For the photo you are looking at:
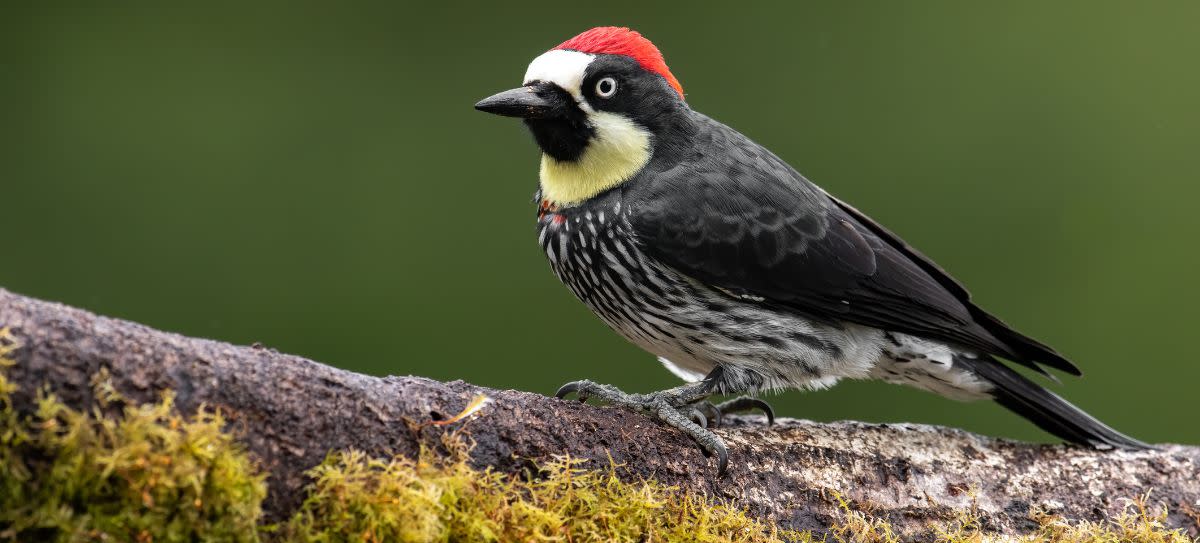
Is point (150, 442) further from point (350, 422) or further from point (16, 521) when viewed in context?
point (350, 422)

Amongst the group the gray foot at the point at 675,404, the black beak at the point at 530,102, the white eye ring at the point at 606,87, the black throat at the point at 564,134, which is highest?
the white eye ring at the point at 606,87

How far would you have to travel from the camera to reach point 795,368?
131 inches

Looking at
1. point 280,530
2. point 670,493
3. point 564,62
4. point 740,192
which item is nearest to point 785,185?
point 740,192

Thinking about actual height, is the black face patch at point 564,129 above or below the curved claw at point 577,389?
above

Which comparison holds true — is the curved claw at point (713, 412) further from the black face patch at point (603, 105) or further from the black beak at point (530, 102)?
the black beak at point (530, 102)

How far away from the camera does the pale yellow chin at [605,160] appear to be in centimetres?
337

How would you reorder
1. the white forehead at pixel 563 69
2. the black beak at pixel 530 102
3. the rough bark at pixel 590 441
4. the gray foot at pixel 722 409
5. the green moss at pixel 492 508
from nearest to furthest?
1. the rough bark at pixel 590 441
2. the green moss at pixel 492 508
3. the gray foot at pixel 722 409
4. the black beak at pixel 530 102
5. the white forehead at pixel 563 69

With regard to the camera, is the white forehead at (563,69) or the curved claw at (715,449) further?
the white forehead at (563,69)

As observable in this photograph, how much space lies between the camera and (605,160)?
338cm

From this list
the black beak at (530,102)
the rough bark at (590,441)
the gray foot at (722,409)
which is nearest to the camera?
the rough bark at (590,441)

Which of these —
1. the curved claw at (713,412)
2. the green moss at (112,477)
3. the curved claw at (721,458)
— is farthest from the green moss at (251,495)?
the curved claw at (713,412)

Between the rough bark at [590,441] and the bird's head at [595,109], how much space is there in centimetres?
91

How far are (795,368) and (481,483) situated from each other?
4.83 ft

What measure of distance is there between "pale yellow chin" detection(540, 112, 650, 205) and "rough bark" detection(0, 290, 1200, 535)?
0.85 m
